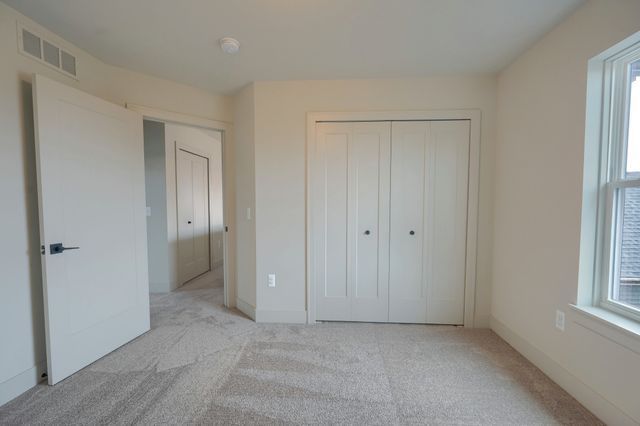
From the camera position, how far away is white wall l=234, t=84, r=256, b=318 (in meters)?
2.53

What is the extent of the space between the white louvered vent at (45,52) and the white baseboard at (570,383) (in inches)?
161

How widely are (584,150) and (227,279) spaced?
10.5ft

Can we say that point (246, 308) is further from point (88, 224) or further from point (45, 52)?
point (45, 52)

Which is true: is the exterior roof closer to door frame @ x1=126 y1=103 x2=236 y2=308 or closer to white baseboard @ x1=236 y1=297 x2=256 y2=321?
white baseboard @ x1=236 y1=297 x2=256 y2=321

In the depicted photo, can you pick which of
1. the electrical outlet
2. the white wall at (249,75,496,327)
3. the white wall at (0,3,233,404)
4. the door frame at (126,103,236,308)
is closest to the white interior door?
the door frame at (126,103,236,308)

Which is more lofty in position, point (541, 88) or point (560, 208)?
point (541, 88)

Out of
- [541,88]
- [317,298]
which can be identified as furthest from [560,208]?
[317,298]

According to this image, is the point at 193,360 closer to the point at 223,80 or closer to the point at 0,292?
the point at 0,292

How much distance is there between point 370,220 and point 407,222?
36 centimetres

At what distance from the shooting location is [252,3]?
1.48 meters

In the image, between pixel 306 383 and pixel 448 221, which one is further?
pixel 448 221

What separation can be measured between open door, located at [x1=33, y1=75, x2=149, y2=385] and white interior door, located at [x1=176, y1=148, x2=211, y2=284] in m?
1.40

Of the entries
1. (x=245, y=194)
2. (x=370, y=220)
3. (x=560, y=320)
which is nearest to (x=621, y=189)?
(x=560, y=320)

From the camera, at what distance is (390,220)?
2428 mm
